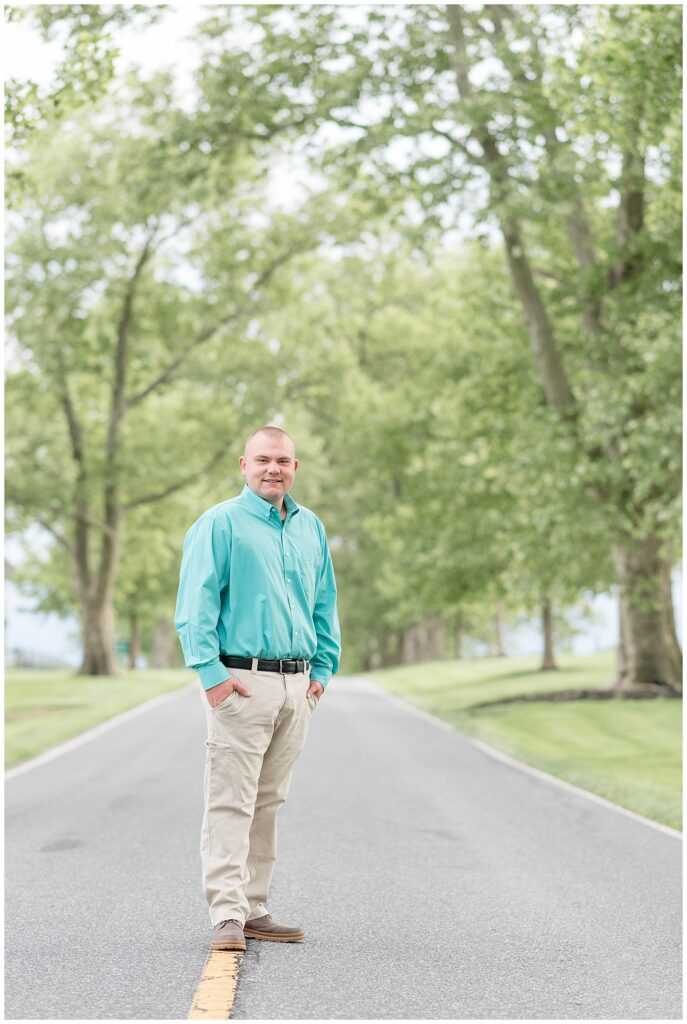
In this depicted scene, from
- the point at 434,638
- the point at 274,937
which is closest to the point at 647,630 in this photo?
the point at 274,937

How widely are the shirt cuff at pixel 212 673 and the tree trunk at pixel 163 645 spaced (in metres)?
48.7

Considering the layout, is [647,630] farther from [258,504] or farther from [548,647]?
[258,504]

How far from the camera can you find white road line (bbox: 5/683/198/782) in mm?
13396

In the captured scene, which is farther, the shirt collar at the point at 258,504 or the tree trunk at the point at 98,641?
the tree trunk at the point at 98,641

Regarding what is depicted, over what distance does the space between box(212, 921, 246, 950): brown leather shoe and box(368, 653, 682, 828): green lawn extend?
5.26 meters

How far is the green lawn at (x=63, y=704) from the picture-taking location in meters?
16.4

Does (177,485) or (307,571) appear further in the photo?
(177,485)

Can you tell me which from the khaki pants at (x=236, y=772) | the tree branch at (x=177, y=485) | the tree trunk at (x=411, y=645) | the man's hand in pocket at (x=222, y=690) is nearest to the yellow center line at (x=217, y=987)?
the khaki pants at (x=236, y=772)

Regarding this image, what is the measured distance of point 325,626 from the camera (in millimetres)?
5977

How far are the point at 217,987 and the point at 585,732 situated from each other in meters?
14.0

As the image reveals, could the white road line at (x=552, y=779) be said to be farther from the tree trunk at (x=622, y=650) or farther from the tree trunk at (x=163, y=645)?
the tree trunk at (x=163, y=645)

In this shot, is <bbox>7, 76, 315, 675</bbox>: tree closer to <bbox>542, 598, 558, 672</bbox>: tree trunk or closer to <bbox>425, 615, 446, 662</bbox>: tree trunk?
<bbox>542, 598, 558, 672</bbox>: tree trunk

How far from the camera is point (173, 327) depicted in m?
35.5

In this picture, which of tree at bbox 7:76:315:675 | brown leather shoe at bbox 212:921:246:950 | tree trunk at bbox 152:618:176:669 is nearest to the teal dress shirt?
brown leather shoe at bbox 212:921:246:950
